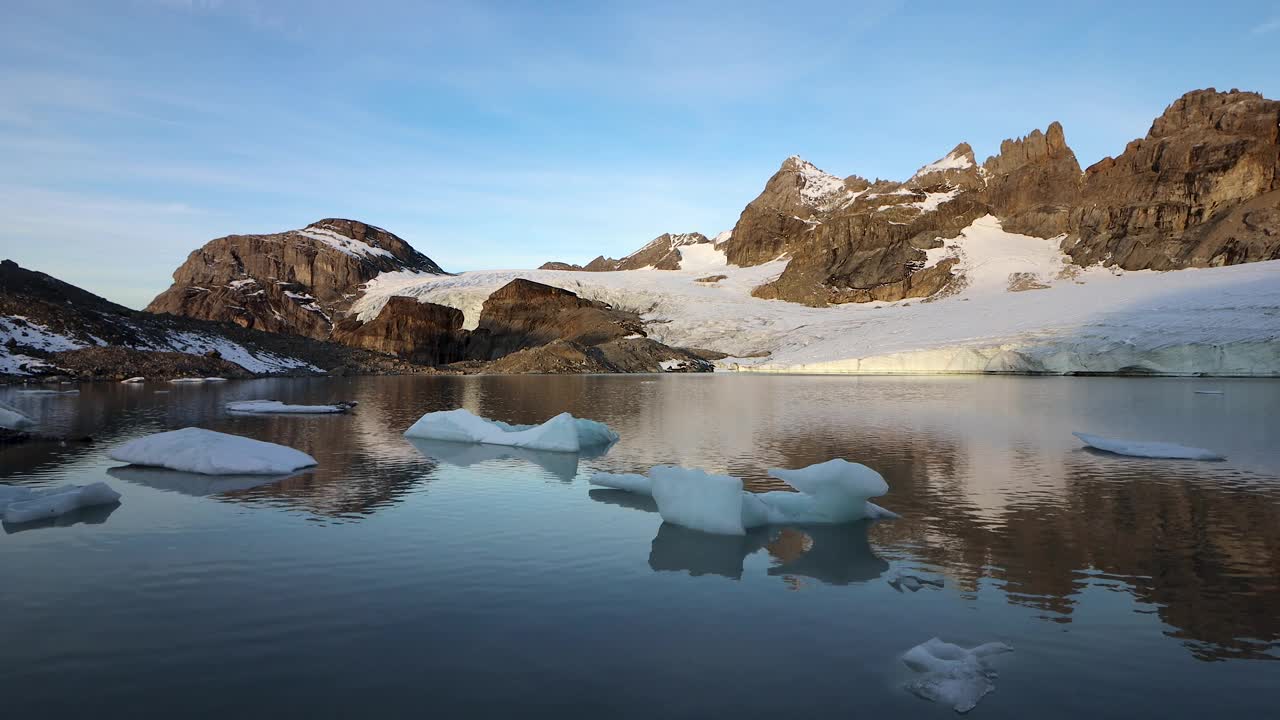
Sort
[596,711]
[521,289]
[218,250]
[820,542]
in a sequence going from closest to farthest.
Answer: [596,711] < [820,542] < [521,289] < [218,250]

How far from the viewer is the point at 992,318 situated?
74.6 metres

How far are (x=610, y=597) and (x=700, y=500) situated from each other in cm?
299

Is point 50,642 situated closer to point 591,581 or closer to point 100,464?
point 591,581

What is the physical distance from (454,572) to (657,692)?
357 cm

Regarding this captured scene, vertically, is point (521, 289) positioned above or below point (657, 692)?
above

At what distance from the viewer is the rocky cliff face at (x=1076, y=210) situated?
98625 mm

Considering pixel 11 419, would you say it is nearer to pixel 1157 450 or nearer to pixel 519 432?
pixel 519 432

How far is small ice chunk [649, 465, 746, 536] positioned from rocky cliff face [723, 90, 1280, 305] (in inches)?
4133

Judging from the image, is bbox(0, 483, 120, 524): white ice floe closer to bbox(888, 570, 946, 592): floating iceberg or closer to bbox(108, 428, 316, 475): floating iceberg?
bbox(108, 428, 316, 475): floating iceberg

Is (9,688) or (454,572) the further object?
(454,572)

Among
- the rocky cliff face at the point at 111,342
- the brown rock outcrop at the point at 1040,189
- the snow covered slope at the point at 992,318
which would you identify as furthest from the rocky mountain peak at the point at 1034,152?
the rocky cliff face at the point at 111,342

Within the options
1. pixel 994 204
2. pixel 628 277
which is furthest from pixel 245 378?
pixel 994 204

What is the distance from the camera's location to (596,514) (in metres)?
11.2

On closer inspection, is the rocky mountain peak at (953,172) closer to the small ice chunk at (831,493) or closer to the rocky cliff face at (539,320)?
the rocky cliff face at (539,320)
